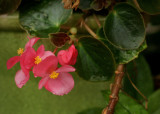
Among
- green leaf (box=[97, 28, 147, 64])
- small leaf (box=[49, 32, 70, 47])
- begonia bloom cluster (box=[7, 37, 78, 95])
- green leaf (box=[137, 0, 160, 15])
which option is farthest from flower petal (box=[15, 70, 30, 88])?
green leaf (box=[137, 0, 160, 15])

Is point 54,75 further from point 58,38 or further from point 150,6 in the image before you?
point 150,6

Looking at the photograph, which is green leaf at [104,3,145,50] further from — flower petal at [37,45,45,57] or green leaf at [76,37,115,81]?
flower petal at [37,45,45,57]

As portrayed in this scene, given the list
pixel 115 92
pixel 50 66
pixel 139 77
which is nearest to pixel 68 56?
pixel 50 66

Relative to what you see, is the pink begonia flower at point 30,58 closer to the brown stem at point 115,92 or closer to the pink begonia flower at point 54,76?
the pink begonia flower at point 54,76

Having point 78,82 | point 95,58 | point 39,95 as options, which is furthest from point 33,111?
point 95,58

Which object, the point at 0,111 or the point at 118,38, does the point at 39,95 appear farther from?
the point at 118,38

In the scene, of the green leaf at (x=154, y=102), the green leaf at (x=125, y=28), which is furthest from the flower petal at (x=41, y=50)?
the green leaf at (x=154, y=102)

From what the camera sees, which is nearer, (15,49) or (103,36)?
(103,36)
